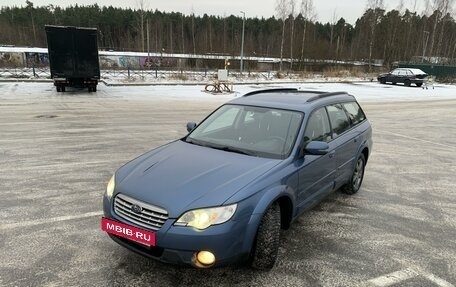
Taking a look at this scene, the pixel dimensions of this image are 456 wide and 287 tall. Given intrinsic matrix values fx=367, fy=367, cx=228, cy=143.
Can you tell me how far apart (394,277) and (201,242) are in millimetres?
1960

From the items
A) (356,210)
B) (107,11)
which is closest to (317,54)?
(356,210)

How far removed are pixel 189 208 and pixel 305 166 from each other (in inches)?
Result: 60.6

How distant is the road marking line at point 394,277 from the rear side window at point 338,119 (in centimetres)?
183

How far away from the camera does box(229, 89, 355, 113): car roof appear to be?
446cm

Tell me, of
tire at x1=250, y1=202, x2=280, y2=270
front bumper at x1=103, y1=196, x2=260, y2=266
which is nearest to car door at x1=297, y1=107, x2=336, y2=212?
tire at x1=250, y1=202, x2=280, y2=270

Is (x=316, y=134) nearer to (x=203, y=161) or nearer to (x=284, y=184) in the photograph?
(x=284, y=184)

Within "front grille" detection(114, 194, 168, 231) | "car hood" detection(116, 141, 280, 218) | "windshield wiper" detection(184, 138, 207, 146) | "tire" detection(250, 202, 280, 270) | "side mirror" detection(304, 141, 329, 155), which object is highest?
Result: "side mirror" detection(304, 141, 329, 155)

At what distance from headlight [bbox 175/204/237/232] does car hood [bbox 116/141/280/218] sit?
0.14 feet

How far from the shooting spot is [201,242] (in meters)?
2.90

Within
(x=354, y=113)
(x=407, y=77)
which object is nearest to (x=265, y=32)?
(x=407, y=77)

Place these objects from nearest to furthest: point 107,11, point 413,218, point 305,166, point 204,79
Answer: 1. point 305,166
2. point 413,218
3. point 204,79
4. point 107,11

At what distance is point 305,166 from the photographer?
13.0 ft

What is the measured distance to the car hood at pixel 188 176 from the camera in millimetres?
3023

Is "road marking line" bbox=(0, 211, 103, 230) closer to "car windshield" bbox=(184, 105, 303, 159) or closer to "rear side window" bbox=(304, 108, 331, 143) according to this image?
"car windshield" bbox=(184, 105, 303, 159)
